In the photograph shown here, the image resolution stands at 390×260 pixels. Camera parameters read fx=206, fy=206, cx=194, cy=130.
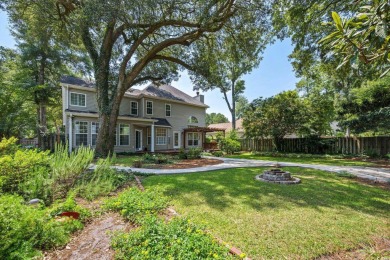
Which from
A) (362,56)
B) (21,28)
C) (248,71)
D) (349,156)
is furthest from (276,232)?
(248,71)

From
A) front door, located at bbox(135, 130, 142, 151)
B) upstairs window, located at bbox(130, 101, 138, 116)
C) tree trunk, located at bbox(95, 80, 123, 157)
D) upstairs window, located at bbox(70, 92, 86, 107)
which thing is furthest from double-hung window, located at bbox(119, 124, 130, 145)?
tree trunk, located at bbox(95, 80, 123, 157)

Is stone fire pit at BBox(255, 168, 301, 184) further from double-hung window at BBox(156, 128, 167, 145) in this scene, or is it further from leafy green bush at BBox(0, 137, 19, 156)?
double-hung window at BBox(156, 128, 167, 145)

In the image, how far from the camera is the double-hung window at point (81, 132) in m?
15.4

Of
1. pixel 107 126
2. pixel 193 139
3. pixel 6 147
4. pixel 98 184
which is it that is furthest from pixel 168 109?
pixel 98 184

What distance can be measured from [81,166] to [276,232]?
15.9 feet

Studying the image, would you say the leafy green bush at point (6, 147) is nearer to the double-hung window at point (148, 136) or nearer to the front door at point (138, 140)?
the front door at point (138, 140)

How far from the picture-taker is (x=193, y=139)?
24.0 metres

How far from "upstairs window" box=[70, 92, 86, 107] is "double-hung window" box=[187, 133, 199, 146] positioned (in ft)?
36.9

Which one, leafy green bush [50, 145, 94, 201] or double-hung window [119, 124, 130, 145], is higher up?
double-hung window [119, 124, 130, 145]

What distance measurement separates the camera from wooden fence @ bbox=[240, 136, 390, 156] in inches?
569

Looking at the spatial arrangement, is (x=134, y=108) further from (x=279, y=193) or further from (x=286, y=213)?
(x=286, y=213)

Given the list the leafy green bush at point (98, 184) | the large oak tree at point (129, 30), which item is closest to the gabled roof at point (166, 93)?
the large oak tree at point (129, 30)

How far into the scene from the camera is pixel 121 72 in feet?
44.0

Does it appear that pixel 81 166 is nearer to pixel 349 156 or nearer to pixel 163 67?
pixel 163 67
